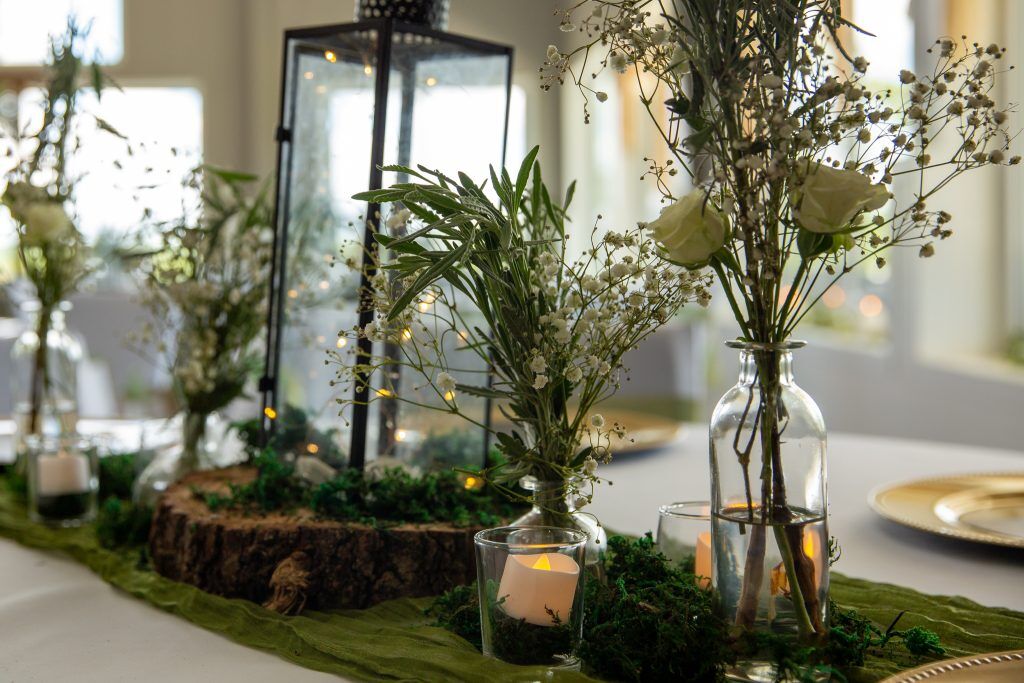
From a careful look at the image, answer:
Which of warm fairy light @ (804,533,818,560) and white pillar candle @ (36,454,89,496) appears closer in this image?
warm fairy light @ (804,533,818,560)

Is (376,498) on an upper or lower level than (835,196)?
→ lower

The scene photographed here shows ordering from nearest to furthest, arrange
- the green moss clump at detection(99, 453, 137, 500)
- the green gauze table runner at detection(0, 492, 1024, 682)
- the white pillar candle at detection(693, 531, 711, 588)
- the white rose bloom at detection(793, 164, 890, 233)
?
the white rose bloom at detection(793, 164, 890, 233), the green gauze table runner at detection(0, 492, 1024, 682), the white pillar candle at detection(693, 531, 711, 588), the green moss clump at detection(99, 453, 137, 500)

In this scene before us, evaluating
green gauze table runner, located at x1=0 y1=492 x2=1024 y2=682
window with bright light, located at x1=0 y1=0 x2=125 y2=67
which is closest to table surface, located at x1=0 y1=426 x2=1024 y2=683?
green gauze table runner, located at x1=0 y1=492 x2=1024 y2=682

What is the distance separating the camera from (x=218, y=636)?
3.22ft

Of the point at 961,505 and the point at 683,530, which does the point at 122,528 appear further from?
the point at 961,505

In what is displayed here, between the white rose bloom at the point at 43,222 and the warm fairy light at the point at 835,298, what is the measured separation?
4.13 meters

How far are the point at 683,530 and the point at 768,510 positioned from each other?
0.78 ft

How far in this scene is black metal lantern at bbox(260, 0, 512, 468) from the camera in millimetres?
1241

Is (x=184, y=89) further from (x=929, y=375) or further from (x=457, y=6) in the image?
(x=929, y=375)

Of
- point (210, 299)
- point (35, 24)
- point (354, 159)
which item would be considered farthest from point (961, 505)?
point (35, 24)

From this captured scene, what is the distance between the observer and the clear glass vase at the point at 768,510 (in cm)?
77

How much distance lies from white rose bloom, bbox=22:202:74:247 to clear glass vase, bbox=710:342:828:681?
1.07m

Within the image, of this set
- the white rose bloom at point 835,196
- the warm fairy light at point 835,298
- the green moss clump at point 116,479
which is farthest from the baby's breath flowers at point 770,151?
the warm fairy light at point 835,298

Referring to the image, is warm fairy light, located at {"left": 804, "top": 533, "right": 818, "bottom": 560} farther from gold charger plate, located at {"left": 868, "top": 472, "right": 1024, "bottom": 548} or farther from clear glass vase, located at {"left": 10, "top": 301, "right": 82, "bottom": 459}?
clear glass vase, located at {"left": 10, "top": 301, "right": 82, "bottom": 459}
